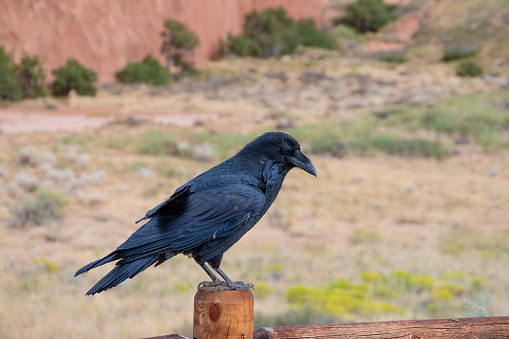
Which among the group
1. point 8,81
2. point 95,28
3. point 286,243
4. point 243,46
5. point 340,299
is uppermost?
point 243,46

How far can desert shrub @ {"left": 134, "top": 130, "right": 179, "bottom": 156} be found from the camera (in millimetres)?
11094

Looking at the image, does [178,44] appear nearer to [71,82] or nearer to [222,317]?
[71,82]

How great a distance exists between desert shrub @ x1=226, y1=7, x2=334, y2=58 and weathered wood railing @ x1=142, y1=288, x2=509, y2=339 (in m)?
27.7

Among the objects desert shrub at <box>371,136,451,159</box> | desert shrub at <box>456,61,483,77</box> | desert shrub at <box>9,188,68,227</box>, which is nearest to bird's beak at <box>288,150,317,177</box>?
desert shrub at <box>9,188,68,227</box>

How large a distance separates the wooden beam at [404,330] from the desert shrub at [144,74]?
1869 cm

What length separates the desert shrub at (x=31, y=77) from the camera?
631 inches

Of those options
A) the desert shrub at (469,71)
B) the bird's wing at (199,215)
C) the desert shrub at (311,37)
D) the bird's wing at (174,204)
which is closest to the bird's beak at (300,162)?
the bird's wing at (199,215)

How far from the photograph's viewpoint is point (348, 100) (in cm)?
1839

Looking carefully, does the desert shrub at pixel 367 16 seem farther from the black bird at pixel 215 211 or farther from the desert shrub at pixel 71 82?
Result: the black bird at pixel 215 211

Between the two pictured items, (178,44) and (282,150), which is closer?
(282,150)

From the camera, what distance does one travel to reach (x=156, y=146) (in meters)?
11.3

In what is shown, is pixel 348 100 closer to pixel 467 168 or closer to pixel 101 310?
pixel 467 168

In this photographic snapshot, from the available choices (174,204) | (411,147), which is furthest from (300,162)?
(411,147)

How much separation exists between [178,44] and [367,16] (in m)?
26.6
